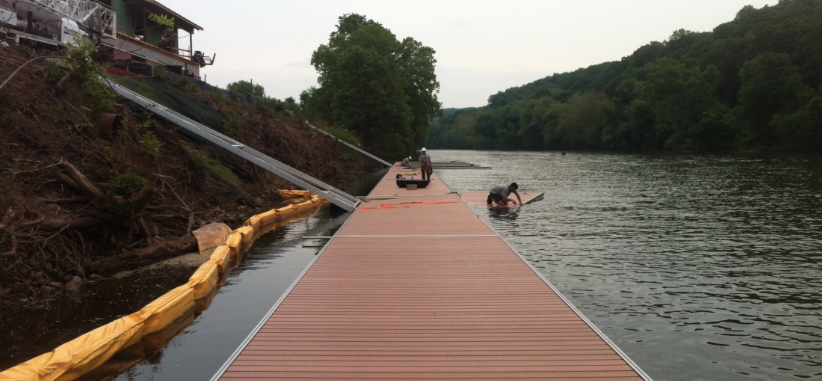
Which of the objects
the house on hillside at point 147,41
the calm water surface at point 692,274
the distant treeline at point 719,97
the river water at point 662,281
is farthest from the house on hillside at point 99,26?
the distant treeline at point 719,97

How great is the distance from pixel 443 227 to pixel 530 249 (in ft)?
8.18

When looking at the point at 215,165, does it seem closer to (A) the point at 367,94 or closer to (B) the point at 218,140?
(B) the point at 218,140

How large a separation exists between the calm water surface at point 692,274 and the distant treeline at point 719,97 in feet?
177

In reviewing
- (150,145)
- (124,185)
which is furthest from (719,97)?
(124,185)

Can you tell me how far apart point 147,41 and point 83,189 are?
959 inches

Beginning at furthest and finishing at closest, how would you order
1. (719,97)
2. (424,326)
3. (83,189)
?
1. (719,97)
2. (83,189)
3. (424,326)

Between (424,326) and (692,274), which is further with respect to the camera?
(692,274)

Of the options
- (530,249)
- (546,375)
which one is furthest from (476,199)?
(546,375)

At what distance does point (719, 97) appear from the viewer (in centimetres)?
8800

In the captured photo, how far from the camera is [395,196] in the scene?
2184 centimetres

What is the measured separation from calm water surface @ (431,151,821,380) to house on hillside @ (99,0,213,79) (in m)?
16.9

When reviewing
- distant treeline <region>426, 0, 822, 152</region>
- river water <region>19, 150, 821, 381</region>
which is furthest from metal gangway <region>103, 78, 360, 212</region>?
distant treeline <region>426, 0, 822, 152</region>

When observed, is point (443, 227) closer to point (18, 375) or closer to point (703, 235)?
point (703, 235)

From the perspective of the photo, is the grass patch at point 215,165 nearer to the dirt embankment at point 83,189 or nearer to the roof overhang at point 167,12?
the dirt embankment at point 83,189
